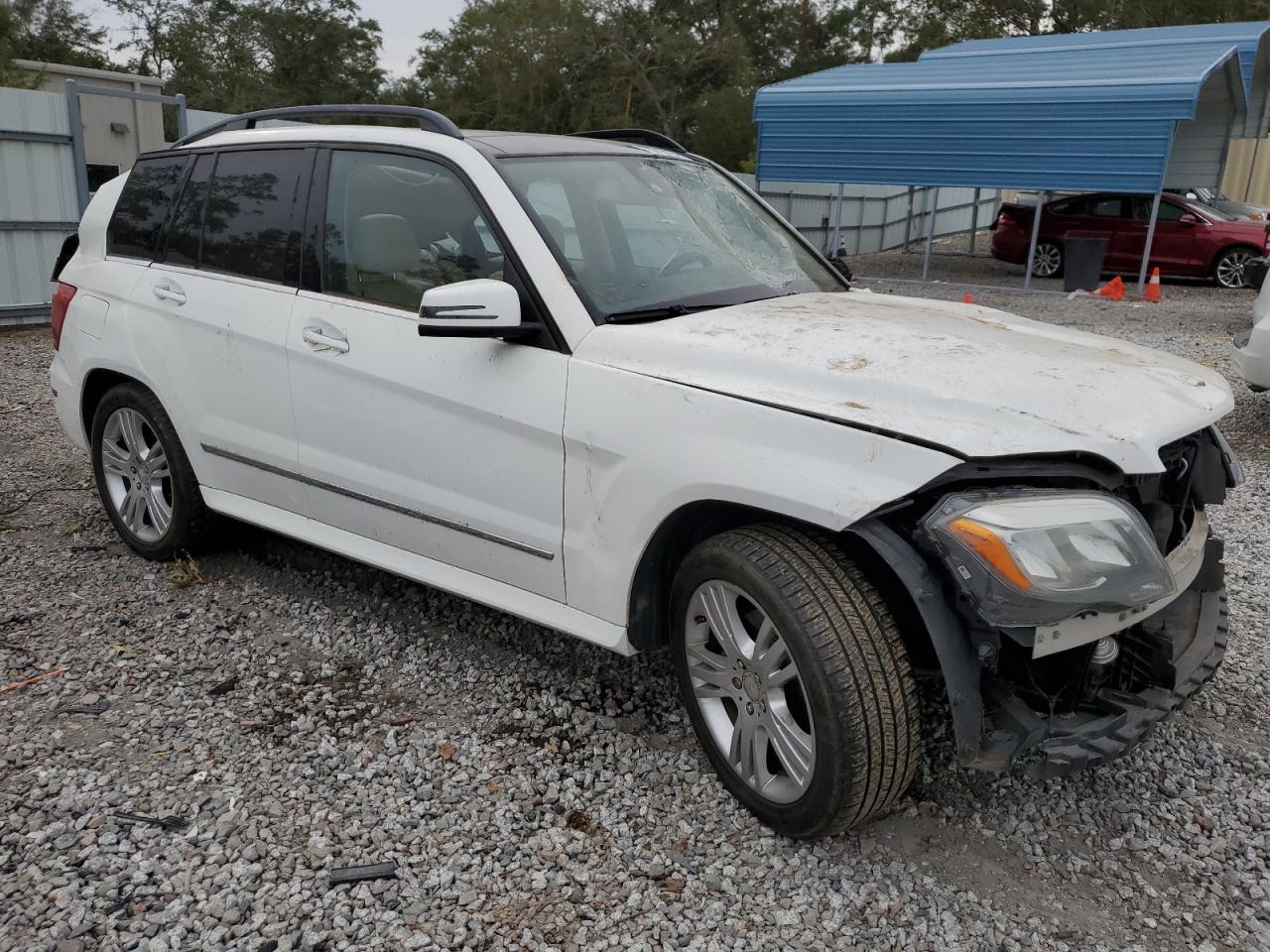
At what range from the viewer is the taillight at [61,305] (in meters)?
4.77

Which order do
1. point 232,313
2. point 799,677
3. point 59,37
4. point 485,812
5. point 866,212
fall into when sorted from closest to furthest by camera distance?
point 799,677
point 485,812
point 232,313
point 866,212
point 59,37

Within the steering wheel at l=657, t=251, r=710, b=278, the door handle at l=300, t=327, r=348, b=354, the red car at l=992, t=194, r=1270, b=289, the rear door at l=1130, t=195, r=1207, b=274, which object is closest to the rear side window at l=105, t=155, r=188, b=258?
the door handle at l=300, t=327, r=348, b=354

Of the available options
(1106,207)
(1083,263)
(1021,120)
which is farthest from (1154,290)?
(1021,120)

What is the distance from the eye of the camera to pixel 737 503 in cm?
277

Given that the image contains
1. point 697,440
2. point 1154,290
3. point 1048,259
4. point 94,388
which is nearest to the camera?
point 697,440

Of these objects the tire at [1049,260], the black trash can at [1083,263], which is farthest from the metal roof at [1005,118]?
the tire at [1049,260]

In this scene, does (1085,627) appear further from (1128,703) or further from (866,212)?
(866,212)

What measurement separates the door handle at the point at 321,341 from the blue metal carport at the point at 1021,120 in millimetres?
15715

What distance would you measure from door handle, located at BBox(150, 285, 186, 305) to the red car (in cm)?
1710

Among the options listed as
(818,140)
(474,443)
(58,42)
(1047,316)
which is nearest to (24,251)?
(474,443)

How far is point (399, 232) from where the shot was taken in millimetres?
3609

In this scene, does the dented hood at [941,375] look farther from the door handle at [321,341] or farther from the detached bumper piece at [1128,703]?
the door handle at [321,341]

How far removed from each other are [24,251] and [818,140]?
1364 centimetres

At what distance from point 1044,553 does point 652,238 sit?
173cm
